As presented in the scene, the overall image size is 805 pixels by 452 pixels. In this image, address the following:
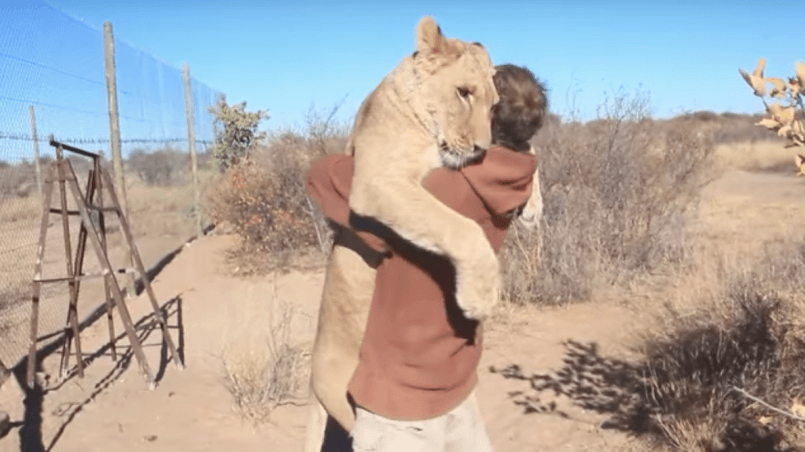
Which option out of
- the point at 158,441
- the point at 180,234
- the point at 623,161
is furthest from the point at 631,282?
the point at 180,234

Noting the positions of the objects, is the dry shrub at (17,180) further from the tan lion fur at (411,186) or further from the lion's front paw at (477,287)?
the lion's front paw at (477,287)

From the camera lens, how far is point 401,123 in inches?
81.8

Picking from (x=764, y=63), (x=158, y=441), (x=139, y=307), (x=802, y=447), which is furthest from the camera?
(x=139, y=307)

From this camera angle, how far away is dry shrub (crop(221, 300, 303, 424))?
5.72 m

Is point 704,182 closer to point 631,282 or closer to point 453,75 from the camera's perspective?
point 631,282

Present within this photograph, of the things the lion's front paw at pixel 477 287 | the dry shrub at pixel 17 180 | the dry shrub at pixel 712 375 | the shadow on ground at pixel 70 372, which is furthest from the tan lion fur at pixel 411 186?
the dry shrub at pixel 17 180

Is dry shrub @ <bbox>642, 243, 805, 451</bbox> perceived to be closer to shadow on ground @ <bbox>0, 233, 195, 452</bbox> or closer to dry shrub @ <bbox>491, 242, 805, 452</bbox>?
dry shrub @ <bbox>491, 242, 805, 452</bbox>

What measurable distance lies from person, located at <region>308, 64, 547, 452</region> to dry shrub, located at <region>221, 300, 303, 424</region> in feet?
13.2

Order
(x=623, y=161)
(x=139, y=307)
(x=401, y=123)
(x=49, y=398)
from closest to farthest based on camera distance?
1. (x=401, y=123)
2. (x=49, y=398)
3. (x=139, y=307)
4. (x=623, y=161)

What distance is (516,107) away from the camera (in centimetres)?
193

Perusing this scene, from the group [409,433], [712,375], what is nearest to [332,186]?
[409,433]

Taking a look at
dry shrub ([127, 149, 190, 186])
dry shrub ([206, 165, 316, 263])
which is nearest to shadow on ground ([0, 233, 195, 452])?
dry shrub ([206, 165, 316, 263])

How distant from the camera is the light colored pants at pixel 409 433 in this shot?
1873 mm

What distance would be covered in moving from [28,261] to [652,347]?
21.2ft
